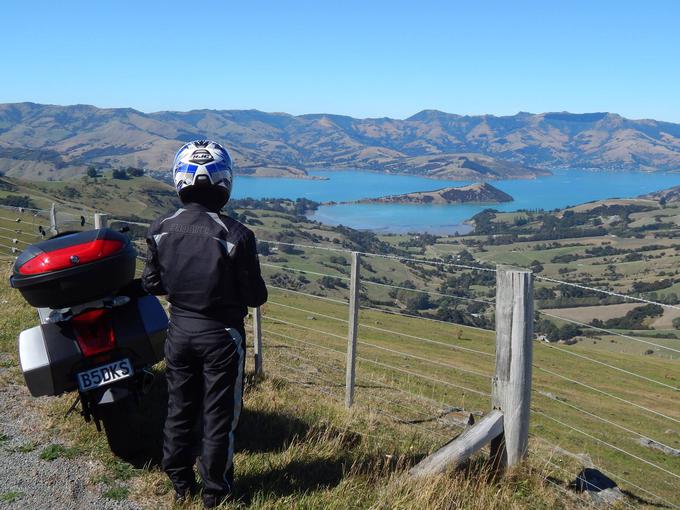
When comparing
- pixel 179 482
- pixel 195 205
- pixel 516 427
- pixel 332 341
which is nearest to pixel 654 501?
pixel 516 427

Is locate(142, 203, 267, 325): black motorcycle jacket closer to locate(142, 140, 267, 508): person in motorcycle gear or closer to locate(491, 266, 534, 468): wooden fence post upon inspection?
locate(142, 140, 267, 508): person in motorcycle gear

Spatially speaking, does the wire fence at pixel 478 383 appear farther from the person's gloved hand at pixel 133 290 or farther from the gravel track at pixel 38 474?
the gravel track at pixel 38 474

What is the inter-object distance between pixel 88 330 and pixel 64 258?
0.59 meters

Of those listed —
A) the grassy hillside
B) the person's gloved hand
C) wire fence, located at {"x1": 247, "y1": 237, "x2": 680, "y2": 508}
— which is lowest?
wire fence, located at {"x1": 247, "y1": 237, "x2": 680, "y2": 508}

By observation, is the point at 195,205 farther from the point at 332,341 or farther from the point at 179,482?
the point at 332,341

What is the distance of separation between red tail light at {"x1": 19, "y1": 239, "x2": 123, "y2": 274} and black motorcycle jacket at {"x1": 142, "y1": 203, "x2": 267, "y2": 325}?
0.70 meters

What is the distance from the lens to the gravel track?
4.19 m

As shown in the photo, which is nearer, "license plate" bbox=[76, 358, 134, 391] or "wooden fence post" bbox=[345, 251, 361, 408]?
"license plate" bbox=[76, 358, 134, 391]

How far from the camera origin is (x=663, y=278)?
5246 inches

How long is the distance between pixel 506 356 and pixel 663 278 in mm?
144840

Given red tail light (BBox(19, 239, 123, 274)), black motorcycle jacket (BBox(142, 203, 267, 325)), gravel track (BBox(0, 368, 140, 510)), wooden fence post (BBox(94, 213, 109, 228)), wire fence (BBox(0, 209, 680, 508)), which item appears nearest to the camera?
black motorcycle jacket (BBox(142, 203, 267, 325))

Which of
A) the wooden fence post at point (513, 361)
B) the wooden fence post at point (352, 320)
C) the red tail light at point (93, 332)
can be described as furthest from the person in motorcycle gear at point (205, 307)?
the wooden fence post at point (352, 320)

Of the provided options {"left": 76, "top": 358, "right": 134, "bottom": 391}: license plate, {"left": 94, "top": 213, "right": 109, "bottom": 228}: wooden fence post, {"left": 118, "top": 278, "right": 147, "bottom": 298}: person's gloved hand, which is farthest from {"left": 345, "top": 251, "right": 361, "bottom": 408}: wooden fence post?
{"left": 94, "top": 213, "right": 109, "bottom": 228}: wooden fence post

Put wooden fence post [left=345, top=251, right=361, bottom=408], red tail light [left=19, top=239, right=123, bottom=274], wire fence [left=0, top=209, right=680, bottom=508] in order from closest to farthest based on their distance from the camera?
red tail light [left=19, top=239, right=123, bottom=274], wooden fence post [left=345, top=251, right=361, bottom=408], wire fence [left=0, top=209, right=680, bottom=508]
